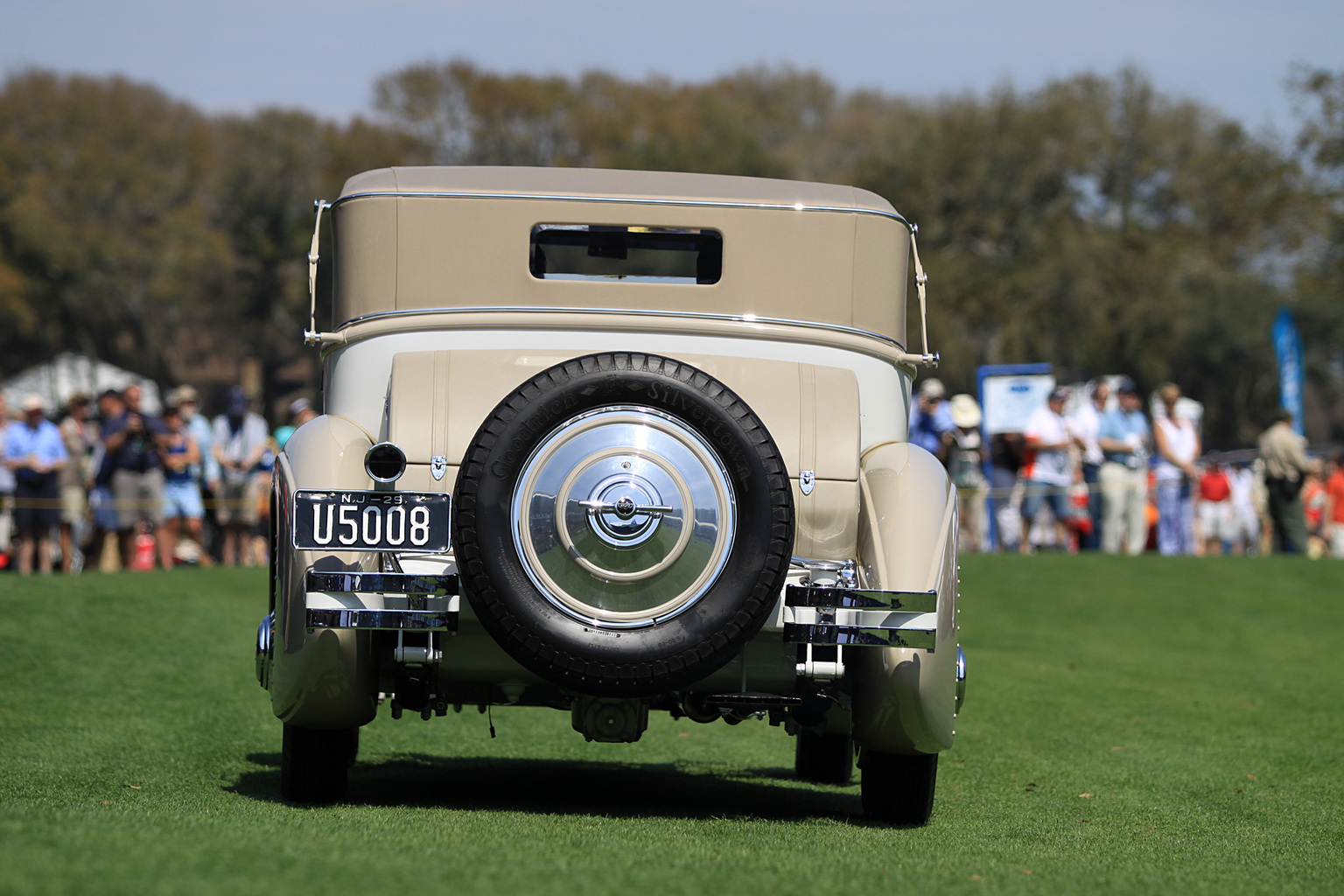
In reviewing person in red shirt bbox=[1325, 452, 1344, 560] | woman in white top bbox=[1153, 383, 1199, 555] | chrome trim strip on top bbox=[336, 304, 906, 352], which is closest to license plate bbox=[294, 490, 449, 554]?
chrome trim strip on top bbox=[336, 304, 906, 352]

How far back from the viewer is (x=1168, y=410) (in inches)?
734

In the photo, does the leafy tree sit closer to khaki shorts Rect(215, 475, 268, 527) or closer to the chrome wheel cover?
khaki shorts Rect(215, 475, 268, 527)

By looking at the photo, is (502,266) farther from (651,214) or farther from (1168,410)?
(1168,410)

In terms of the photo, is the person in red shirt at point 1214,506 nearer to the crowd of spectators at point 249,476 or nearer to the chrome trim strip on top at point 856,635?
the crowd of spectators at point 249,476

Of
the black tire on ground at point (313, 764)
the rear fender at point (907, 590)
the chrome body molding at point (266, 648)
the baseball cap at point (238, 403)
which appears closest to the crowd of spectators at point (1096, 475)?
the baseball cap at point (238, 403)

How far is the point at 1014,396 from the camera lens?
19.9m

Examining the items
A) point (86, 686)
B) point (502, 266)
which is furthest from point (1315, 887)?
point (86, 686)

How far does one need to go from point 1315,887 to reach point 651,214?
3168 millimetres

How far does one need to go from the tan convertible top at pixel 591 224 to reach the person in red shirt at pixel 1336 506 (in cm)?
1765

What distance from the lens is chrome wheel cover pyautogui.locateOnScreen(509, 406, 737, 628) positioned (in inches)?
188

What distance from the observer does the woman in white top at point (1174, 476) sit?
18750 millimetres

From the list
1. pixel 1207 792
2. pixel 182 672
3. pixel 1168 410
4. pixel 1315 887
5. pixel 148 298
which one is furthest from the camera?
pixel 148 298

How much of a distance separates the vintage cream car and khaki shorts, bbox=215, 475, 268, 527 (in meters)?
11.0

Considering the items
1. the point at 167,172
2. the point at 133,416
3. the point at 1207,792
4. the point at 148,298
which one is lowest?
the point at 1207,792
